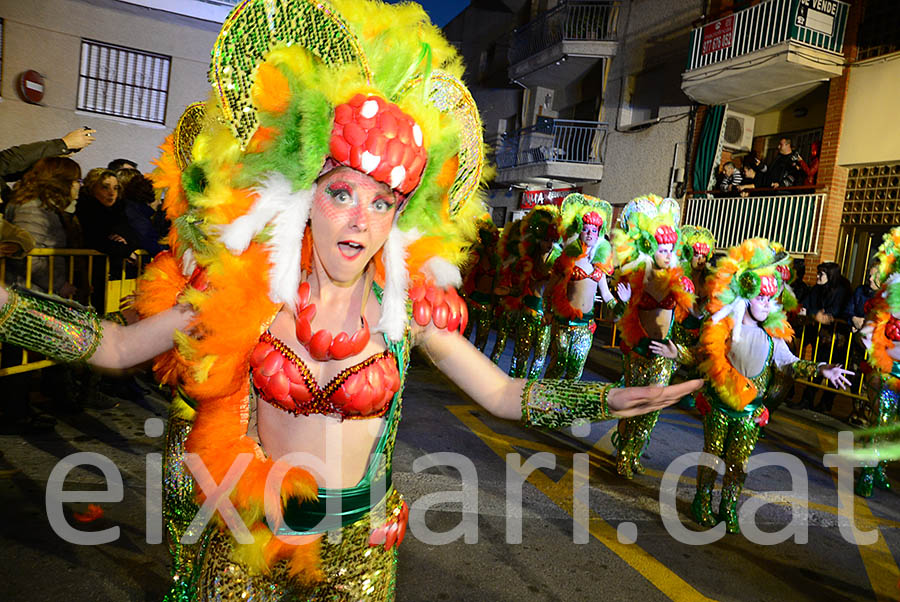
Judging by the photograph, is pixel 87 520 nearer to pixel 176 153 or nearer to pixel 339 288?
pixel 176 153

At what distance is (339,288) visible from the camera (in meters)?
1.79

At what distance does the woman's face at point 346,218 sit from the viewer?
165cm

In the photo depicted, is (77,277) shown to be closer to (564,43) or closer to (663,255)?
(663,255)

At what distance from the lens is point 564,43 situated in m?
17.5

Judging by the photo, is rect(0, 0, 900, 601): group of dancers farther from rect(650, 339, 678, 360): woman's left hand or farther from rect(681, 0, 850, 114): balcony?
rect(681, 0, 850, 114): balcony

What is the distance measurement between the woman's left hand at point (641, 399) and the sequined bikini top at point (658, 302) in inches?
161

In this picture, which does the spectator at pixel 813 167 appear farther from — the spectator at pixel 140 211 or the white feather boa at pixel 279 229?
the white feather boa at pixel 279 229

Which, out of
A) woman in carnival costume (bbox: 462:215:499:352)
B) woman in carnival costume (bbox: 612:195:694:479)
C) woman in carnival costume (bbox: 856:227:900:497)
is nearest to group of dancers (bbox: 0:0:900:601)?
woman in carnival costume (bbox: 612:195:694:479)

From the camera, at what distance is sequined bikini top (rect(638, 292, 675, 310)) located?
18.4ft

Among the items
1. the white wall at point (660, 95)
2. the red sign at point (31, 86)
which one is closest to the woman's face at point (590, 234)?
the white wall at point (660, 95)

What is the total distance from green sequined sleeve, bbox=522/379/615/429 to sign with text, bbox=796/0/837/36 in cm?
1191

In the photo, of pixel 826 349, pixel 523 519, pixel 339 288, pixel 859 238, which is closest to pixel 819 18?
pixel 859 238

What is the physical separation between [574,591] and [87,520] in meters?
2.63

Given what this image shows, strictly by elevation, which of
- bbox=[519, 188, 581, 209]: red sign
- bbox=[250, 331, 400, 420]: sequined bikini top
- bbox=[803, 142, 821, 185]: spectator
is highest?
bbox=[803, 142, 821, 185]: spectator
